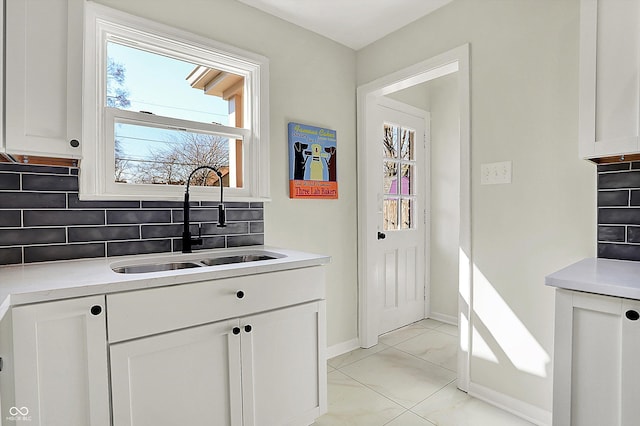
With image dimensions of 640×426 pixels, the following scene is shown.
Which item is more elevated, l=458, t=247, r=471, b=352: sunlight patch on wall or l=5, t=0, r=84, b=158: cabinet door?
l=5, t=0, r=84, b=158: cabinet door

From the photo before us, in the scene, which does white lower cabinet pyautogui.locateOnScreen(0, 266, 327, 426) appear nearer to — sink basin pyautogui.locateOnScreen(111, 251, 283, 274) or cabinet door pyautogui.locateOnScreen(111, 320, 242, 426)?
cabinet door pyautogui.locateOnScreen(111, 320, 242, 426)

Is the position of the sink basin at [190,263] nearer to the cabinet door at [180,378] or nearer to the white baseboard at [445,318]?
the cabinet door at [180,378]

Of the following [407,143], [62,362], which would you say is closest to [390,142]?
[407,143]

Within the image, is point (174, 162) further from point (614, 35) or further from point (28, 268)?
point (614, 35)

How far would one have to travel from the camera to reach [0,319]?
87 cm

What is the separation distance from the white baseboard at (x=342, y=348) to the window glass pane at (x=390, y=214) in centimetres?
102

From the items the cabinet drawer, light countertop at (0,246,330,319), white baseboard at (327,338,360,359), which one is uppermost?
light countertop at (0,246,330,319)

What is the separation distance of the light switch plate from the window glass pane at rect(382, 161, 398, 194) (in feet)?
3.62

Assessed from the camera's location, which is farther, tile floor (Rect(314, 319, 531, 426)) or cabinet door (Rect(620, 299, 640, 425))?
tile floor (Rect(314, 319, 531, 426))

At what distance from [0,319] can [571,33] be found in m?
2.55

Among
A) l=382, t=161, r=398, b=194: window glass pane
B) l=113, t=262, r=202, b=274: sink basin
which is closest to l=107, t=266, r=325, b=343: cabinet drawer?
l=113, t=262, r=202, b=274: sink basin

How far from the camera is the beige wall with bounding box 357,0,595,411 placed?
1.72 m

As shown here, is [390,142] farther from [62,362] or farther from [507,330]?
[62,362]

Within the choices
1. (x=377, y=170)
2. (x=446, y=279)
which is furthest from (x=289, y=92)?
(x=446, y=279)
